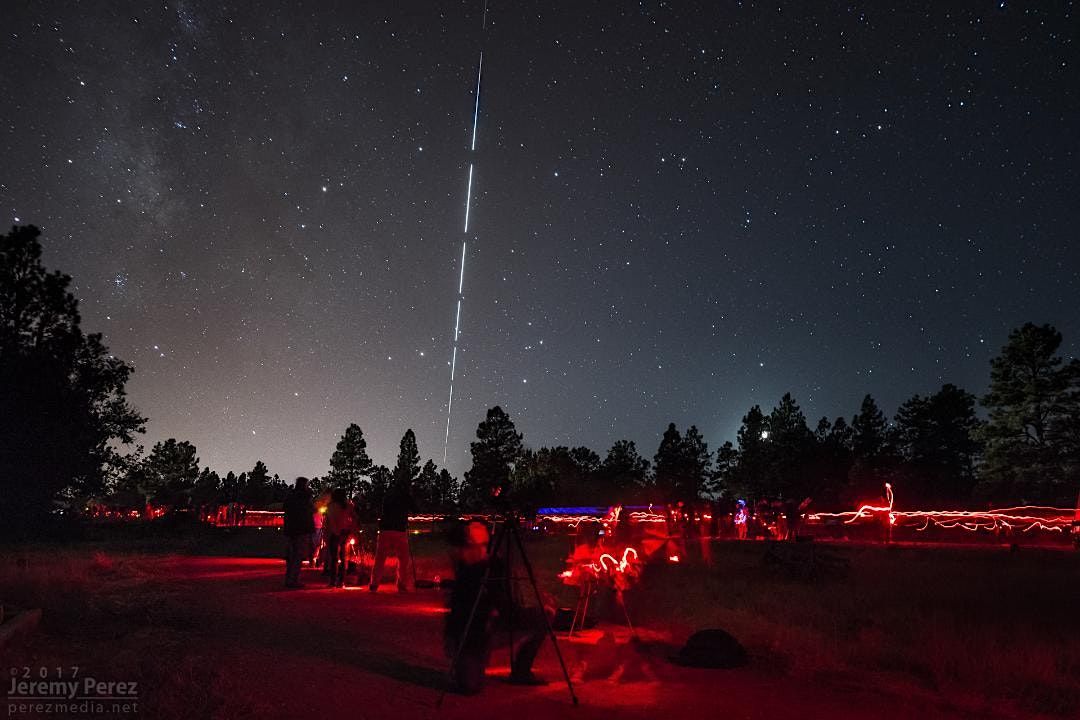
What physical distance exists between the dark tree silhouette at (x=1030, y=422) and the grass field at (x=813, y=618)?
2735 centimetres

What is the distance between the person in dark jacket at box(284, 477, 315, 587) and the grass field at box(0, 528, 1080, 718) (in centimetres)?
188

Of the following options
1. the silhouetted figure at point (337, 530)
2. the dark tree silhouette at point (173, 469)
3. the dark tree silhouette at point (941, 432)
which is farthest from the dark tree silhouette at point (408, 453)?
the silhouetted figure at point (337, 530)

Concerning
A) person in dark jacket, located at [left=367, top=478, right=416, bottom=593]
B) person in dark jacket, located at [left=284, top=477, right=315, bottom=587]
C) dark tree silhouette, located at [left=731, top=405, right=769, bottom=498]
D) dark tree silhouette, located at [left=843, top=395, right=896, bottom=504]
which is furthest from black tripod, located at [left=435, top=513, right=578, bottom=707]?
dark tree silhouette, located at [left=731, top=405, right=769, bottom=498]

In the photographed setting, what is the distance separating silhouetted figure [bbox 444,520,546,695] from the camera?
23.7ft

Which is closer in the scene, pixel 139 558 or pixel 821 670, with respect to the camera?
pixel 821 670

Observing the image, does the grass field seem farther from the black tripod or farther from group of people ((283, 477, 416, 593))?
the black tripod

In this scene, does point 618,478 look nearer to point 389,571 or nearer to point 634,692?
point 389,571

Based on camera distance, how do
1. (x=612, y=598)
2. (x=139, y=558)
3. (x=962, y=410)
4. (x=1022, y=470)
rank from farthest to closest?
(x=962, y=410) → (x=1022, y=470) → (x=139, y=558) → (x=612, y=598)

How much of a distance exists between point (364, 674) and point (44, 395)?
30241 millimetres

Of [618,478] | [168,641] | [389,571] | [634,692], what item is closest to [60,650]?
[168,641]

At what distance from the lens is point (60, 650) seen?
781 centimetres

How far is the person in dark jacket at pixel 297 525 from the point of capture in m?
14.2

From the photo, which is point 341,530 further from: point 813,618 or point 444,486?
point 444,486

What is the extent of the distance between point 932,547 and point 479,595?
1269 inches
